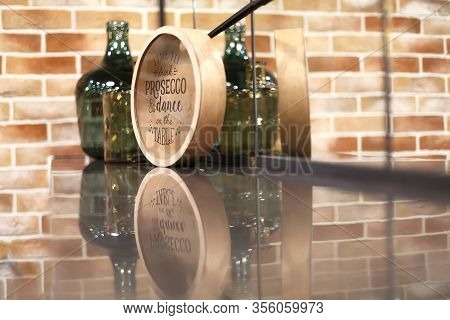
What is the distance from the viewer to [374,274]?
1.06 feet

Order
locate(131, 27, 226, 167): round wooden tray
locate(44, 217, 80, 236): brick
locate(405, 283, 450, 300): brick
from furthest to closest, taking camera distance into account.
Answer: locate(131, 27, 226, 167): round wooden tray → locate(44, 217, 80, 236): brick → locate(405, 283, 450, 300): brick

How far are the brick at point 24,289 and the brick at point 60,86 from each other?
1.55 metres

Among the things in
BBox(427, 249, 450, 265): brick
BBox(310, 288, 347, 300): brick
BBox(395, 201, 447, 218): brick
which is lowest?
BBox(310, 288, 347, 300): brick

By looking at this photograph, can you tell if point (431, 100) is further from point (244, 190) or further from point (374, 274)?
point (374, 274)

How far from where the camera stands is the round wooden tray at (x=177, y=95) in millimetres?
1007

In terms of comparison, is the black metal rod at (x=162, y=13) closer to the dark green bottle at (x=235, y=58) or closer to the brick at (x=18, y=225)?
the dark green bottle at (x=235, y=58)

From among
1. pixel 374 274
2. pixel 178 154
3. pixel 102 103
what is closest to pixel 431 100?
pixel 178 154

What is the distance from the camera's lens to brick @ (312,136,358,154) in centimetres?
128

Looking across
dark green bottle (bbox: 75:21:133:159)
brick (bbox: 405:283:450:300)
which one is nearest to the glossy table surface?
brick (bbox: 405:283:450:300)

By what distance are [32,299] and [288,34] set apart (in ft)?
2.79

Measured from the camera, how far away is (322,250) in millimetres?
397

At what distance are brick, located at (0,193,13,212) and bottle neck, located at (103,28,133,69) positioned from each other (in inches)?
28.1

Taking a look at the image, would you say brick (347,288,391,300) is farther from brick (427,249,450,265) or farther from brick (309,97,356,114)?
brick (309,97,356,114)

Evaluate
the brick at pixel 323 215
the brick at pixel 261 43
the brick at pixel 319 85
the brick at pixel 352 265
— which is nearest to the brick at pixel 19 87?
the brick at pixel 261 43
